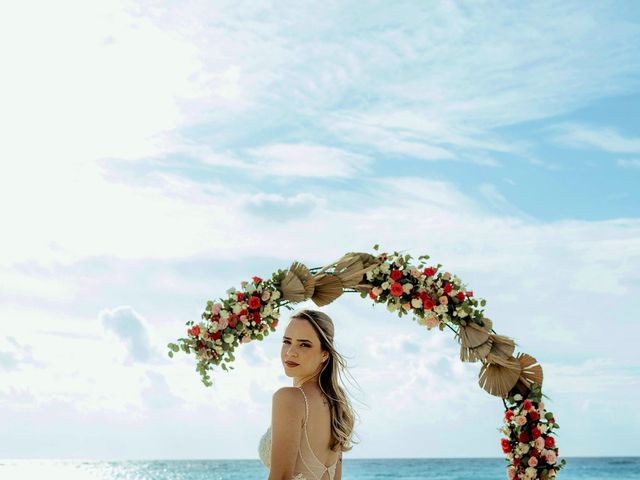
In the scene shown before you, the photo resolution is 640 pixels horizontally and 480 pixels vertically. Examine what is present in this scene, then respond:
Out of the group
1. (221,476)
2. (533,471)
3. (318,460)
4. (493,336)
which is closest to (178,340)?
(318,460)

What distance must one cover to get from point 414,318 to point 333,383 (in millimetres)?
1465

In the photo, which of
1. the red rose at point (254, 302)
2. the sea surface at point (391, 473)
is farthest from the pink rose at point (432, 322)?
the sea surface at point (391, 473)

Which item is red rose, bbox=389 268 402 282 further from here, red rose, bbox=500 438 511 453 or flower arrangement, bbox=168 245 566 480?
red rose, bbox=500 438 511 453

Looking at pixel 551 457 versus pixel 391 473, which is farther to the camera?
pixel 391 473

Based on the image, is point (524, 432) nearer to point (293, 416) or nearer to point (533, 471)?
point (533, 471)

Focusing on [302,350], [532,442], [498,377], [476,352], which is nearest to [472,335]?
[476,352]

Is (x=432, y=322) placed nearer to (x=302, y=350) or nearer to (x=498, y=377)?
(x=498, y=377)

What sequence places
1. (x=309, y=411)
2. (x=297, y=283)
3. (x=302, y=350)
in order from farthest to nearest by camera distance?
1. (x=297, y=283)
2. (x=302, y=350)
3. (x=309, y=411)

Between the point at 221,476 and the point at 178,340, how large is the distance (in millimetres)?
39820

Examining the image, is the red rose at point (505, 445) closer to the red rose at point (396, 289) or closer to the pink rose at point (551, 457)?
the pink rose at point (551, 457)

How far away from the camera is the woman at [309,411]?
583cm

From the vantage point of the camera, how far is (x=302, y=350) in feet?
20.4

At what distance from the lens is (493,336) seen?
7344mm

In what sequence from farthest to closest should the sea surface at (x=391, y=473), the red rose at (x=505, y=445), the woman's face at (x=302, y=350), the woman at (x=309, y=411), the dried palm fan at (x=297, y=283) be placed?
the sea surface at (x=391, y=473), the red rose at (x=505, y=445), the dried palm fan at (x=297, y=283), the woman's face at (x=302, y=350), the woman at (x=309, y=411)
